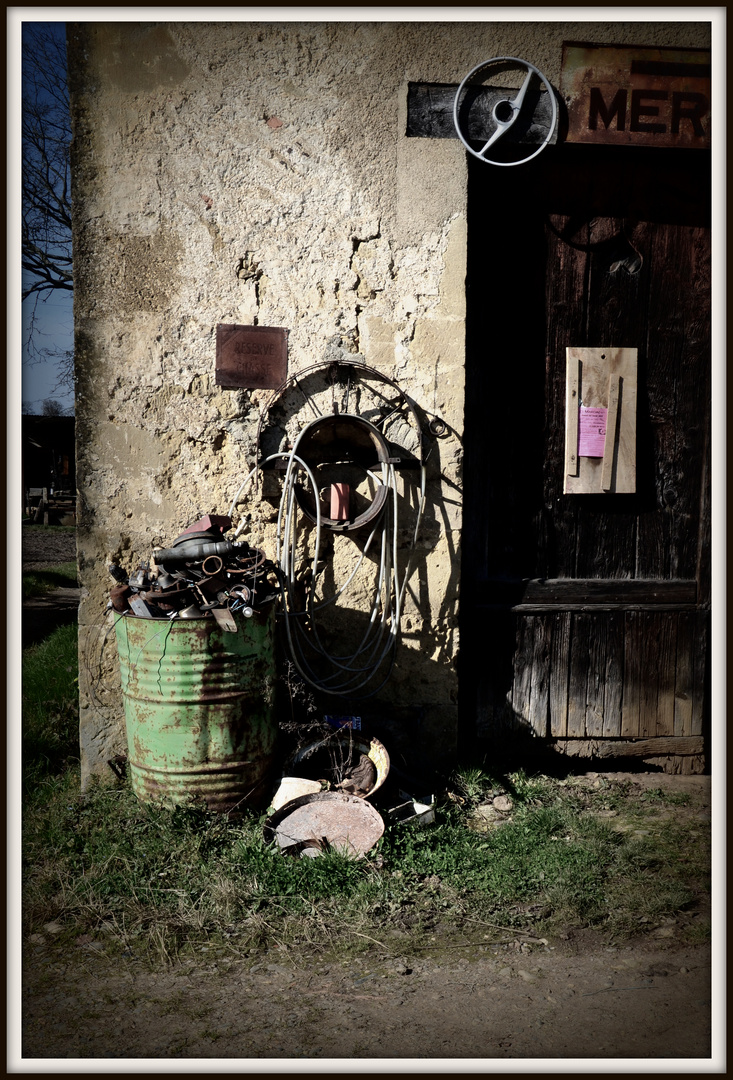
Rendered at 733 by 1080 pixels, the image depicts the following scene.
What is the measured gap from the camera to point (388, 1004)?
7.97ft

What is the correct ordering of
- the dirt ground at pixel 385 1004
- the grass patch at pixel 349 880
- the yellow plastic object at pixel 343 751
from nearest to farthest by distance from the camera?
1. the dirt ground at pixel 385 1004
2. the grass patch at pixel 349 880
3. the yellow plastic object at pixel 343 751

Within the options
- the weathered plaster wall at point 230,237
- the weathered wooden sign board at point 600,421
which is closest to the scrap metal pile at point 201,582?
the weathered plaster wall at point 230,237

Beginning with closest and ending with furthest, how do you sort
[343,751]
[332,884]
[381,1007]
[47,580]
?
[381,1007] < [332,884] < [343,751] < [47,580]

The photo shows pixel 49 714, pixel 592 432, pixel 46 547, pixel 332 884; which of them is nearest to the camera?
pixel 332 884

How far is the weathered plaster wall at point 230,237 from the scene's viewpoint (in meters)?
3.63

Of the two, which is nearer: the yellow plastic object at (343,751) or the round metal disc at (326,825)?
the round metal disc at (326,825)

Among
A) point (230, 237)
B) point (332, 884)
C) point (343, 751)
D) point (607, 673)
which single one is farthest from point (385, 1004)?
point (230, 237)

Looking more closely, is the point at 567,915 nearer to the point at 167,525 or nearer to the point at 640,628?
the point at 640,628

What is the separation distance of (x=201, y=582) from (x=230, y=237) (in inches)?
67.7

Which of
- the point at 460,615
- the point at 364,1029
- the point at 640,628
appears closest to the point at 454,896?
the point at 364,1029

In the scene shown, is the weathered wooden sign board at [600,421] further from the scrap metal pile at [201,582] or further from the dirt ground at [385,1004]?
the dirt ground at [385,1004]

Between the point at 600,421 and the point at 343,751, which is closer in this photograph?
→ the point at 343,751

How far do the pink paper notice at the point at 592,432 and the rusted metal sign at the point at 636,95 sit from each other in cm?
134

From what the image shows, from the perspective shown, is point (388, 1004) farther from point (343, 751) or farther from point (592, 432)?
point (592, 432)
